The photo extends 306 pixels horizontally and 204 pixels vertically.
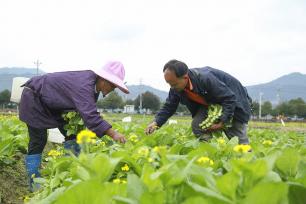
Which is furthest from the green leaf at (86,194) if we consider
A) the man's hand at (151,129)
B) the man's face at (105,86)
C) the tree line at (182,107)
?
the tree line at (182,107)

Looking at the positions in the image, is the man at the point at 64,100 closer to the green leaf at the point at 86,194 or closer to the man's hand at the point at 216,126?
the man's hand at the point at 216,126

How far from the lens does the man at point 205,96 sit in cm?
465

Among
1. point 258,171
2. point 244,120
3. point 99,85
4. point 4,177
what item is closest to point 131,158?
point 258,171

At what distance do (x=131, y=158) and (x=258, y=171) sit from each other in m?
1.14

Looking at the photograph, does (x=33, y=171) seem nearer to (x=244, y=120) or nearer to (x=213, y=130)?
(x=213, y=130)

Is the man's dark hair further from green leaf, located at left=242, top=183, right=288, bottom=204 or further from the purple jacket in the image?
green leaf, located at left=242, top=183, right=288, bottom=204

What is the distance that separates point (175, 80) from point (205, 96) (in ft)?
1.49

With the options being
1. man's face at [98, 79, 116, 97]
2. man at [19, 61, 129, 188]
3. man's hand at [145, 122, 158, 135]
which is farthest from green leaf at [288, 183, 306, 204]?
man's hand at [145, 122, 158, 135]

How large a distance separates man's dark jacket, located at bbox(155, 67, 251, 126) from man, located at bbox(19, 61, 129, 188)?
2.81ft

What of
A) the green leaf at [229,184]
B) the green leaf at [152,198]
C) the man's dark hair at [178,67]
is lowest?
the green leaf at [152,198]

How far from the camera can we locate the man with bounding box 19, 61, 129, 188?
3998mm

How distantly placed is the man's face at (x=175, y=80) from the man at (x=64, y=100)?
48 cm

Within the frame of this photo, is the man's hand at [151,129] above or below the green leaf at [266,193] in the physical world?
below

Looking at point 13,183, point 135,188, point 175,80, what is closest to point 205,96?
point 175,80
